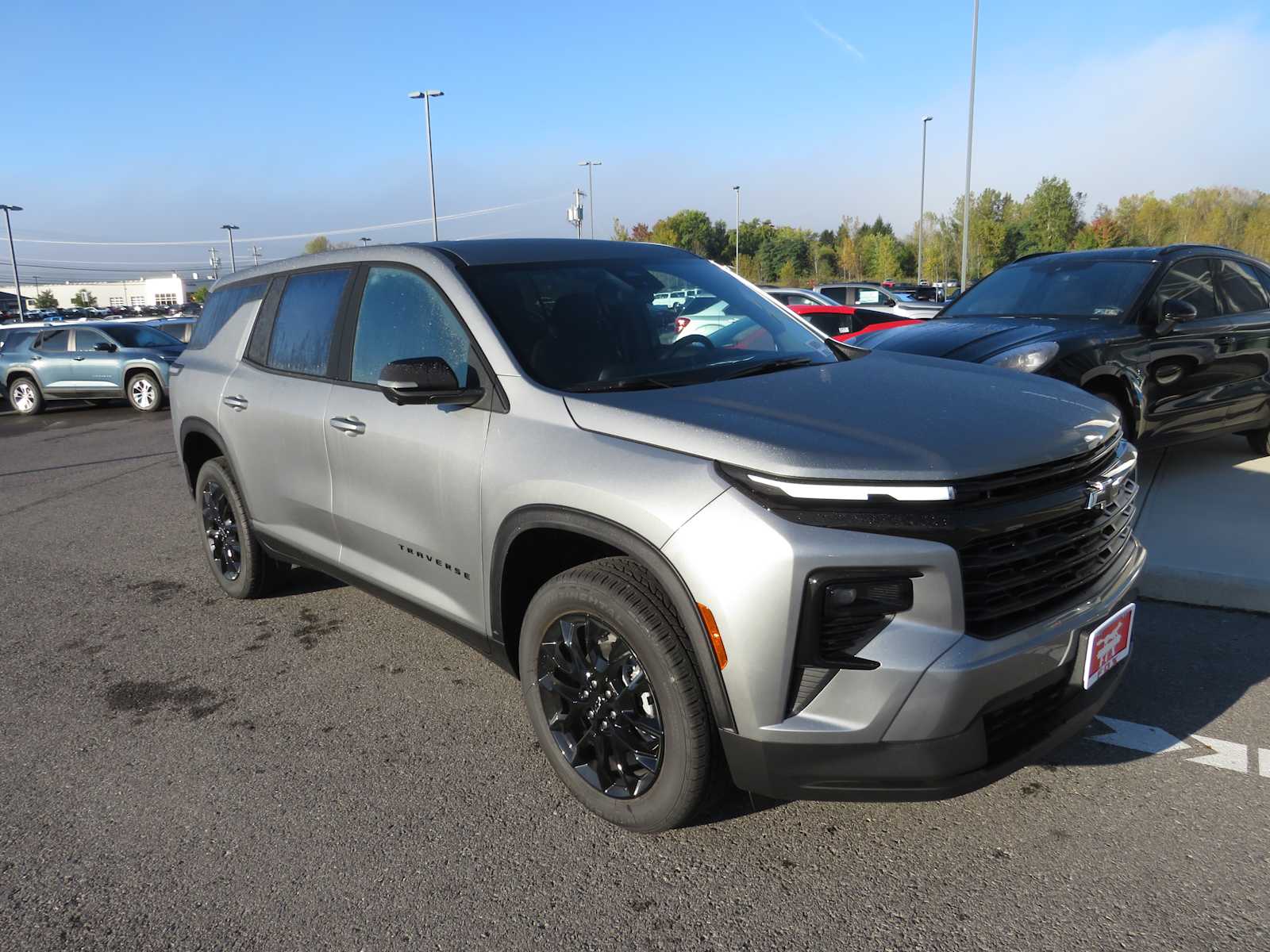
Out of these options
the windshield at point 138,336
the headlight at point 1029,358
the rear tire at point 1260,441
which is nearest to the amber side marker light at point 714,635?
the headlight at point 1029,358

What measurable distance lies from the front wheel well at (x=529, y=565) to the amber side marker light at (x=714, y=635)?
1.93 feet

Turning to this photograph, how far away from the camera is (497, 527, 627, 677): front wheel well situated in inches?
120

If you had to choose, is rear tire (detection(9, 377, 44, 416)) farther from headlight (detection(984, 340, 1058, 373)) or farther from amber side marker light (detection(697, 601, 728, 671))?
amber side marker light (detection(697, 601, 728, 671))

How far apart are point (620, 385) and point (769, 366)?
61 cm

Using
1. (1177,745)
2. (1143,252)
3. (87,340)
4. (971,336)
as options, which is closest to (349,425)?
(1177,745)

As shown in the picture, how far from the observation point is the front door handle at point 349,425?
3.73 m

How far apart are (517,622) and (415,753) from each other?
2.20ft

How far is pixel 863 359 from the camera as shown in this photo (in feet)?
12.0

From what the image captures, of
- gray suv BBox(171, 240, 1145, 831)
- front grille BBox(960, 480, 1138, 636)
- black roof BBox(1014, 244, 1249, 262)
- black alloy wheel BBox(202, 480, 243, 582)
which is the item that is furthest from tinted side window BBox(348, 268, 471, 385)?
black roof BBox(1014, 244, 1249, 262)

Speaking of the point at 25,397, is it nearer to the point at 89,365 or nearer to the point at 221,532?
the point at 89,365

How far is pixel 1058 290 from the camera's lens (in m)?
7.08

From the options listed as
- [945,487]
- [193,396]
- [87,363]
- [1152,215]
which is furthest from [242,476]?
[1152,215]

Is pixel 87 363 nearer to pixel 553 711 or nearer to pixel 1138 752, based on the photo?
pixel 553 711

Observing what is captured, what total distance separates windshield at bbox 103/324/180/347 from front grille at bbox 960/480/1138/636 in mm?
16996
